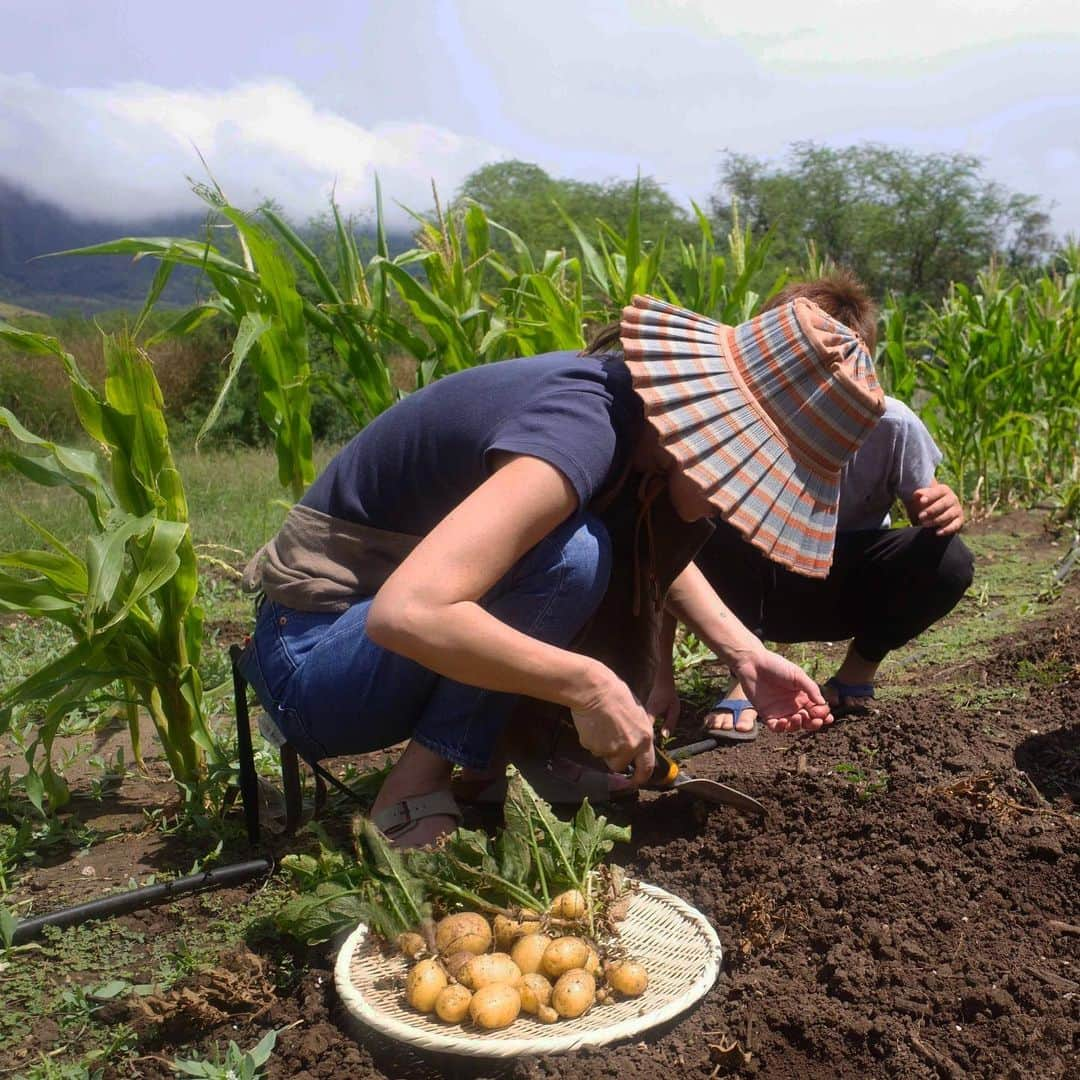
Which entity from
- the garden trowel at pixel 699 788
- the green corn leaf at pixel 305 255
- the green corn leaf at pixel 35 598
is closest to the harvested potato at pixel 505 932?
the garden trowel at pixel 699 788

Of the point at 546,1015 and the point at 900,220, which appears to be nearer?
the point at 546,1015

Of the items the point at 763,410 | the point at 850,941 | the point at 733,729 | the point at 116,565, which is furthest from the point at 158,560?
the point at 733,729

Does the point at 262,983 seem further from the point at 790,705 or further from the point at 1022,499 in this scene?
the point at 1022,499

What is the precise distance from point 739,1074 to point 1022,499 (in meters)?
5.71

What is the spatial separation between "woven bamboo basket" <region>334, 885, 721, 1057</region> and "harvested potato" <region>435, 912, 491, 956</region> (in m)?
0.08

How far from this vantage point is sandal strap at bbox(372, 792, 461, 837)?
206 cm

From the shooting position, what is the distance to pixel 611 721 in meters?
1.78

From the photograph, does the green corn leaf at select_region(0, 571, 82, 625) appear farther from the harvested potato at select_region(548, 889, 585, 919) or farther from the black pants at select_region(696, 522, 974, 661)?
the black pants at select_region(696, 522, 974, 661)

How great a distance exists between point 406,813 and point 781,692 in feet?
2.55

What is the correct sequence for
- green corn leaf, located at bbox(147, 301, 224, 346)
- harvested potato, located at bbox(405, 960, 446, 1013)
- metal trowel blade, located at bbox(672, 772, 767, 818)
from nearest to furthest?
harvested potato, located at bbox(405, 960, 446, 1013) < metal trowel blade, located at bbox(672, 772, 767, 818) < green corn leaf, located at bbox(147, 301, 224, 346)

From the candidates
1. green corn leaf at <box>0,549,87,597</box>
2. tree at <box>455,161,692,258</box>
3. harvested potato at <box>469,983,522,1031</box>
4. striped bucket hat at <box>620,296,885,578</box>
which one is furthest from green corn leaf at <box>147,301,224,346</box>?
tree at <box>455,161,692,258</box>

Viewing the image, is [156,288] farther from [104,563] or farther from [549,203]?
[549,203]

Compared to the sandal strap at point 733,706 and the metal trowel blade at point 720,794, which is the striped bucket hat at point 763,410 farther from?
the sandal strap at point 733,706

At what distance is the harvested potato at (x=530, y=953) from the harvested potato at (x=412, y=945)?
0.15m
